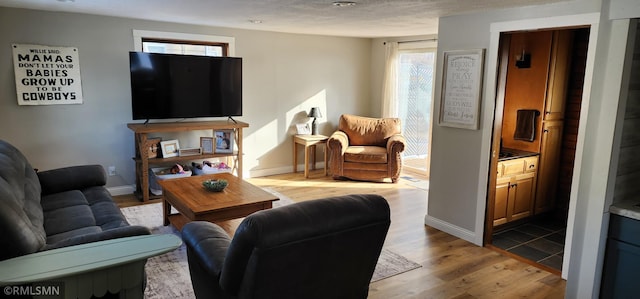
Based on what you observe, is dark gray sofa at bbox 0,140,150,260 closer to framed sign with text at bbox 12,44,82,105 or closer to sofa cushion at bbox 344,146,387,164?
framed sign with text at bbox 12,44,82,105

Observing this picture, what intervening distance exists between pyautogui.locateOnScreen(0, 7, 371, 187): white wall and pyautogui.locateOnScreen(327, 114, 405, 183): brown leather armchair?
70cm

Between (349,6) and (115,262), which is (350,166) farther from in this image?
(115,262)

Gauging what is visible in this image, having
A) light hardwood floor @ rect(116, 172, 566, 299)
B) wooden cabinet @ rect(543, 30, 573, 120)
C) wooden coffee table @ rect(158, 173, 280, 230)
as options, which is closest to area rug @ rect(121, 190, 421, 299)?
light hardwood floor @ rect(116, 172, 566, 299)

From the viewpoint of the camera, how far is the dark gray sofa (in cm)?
195

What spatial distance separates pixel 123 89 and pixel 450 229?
13.2 feet

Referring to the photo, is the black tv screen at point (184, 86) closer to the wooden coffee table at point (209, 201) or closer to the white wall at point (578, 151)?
the wooden coffee table at point (209, 201)

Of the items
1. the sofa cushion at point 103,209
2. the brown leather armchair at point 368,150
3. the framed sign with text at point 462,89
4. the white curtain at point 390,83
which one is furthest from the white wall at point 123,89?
the framed sign with text at point 462,89

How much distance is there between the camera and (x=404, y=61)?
22.2 feet

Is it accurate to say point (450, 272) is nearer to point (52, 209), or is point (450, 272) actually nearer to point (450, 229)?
point (450, 229)

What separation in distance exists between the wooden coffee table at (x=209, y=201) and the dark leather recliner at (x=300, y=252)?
1.11 metres

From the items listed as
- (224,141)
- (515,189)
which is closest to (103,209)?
(224,141)

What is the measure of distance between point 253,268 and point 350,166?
4.34m

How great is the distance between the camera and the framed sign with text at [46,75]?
14.5 feet

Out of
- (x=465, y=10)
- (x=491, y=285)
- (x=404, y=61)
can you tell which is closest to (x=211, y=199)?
(x=491, y=285)
